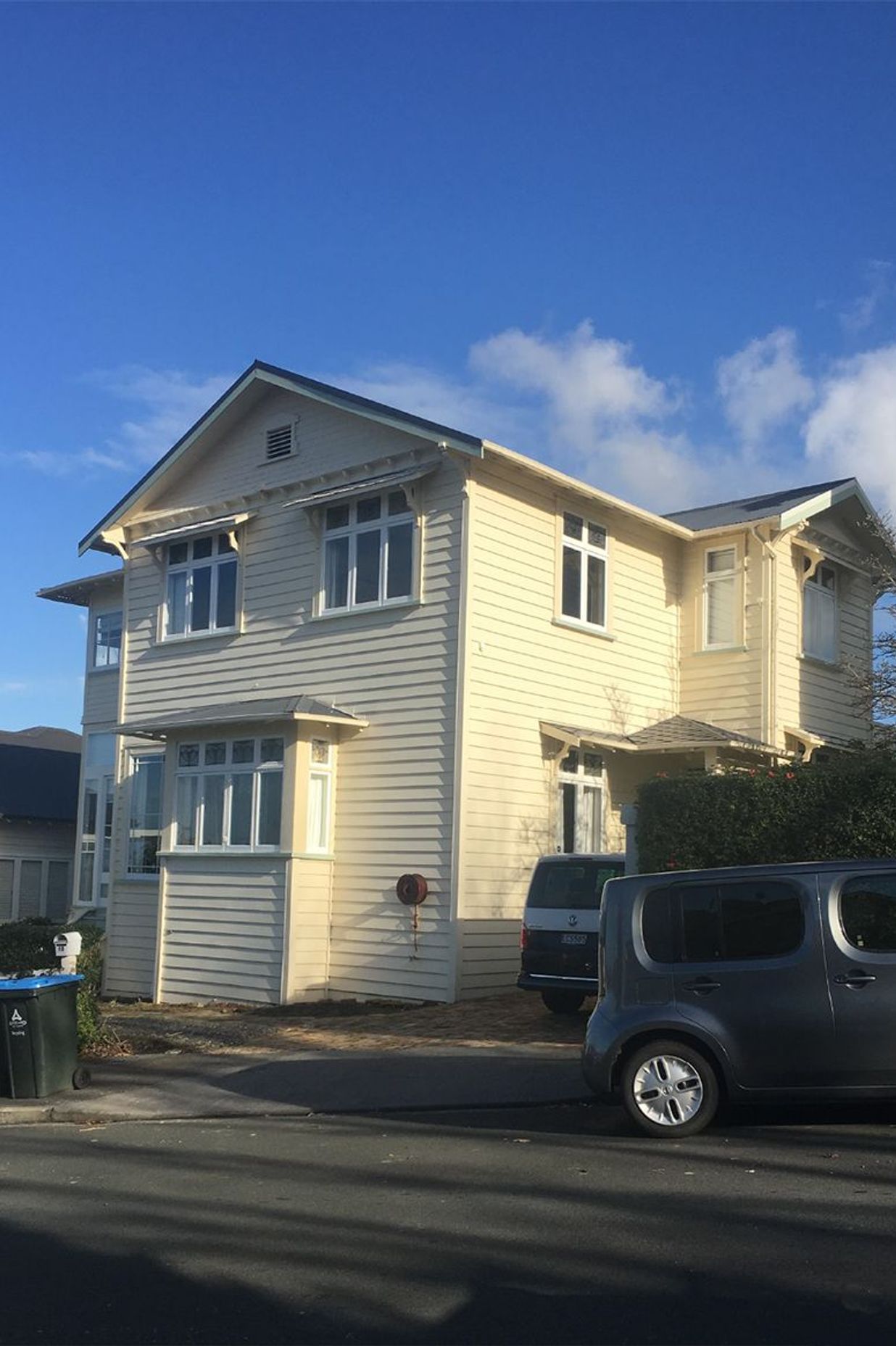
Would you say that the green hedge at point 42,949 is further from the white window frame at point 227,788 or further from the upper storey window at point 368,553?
the upper storey window at point 368,553

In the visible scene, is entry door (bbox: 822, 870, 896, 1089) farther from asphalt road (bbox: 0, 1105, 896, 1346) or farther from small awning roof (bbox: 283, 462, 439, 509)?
small awning roof (bbox: 283, 462, 439, 509)

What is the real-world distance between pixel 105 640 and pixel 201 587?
738 cm

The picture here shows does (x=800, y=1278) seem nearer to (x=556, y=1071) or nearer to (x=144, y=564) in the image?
(x=556, y=1071)

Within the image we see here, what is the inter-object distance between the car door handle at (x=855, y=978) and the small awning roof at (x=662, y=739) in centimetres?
956

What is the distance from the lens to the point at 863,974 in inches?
351

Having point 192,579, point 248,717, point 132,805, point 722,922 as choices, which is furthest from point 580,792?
point 722,922

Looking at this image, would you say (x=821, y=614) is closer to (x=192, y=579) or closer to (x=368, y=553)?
(x=368, y=553)

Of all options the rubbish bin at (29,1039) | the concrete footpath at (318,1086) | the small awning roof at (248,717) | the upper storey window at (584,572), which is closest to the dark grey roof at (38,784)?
the small awning roof at (248,717)

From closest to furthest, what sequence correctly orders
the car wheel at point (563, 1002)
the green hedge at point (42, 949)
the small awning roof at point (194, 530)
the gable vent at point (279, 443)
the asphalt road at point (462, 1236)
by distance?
the asphalt road at point (462, 1236) < the car wheel at point (563, 1002) < the green hedge at point (42, 949) < the gable vent at point (279, 443) < the small awning roof at point (194, 530)

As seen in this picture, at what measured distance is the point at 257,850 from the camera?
1867 centimetres

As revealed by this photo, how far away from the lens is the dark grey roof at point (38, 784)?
30.9 meters

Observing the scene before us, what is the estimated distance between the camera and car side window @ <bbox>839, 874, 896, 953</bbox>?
902cm

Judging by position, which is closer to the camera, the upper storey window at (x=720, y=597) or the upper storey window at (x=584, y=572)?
the upper storey window at (x=584, y=572)

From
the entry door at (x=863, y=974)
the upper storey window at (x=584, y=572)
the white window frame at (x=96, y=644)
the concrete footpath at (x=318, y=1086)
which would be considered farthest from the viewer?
the white window frame at (x=96, y=644)
